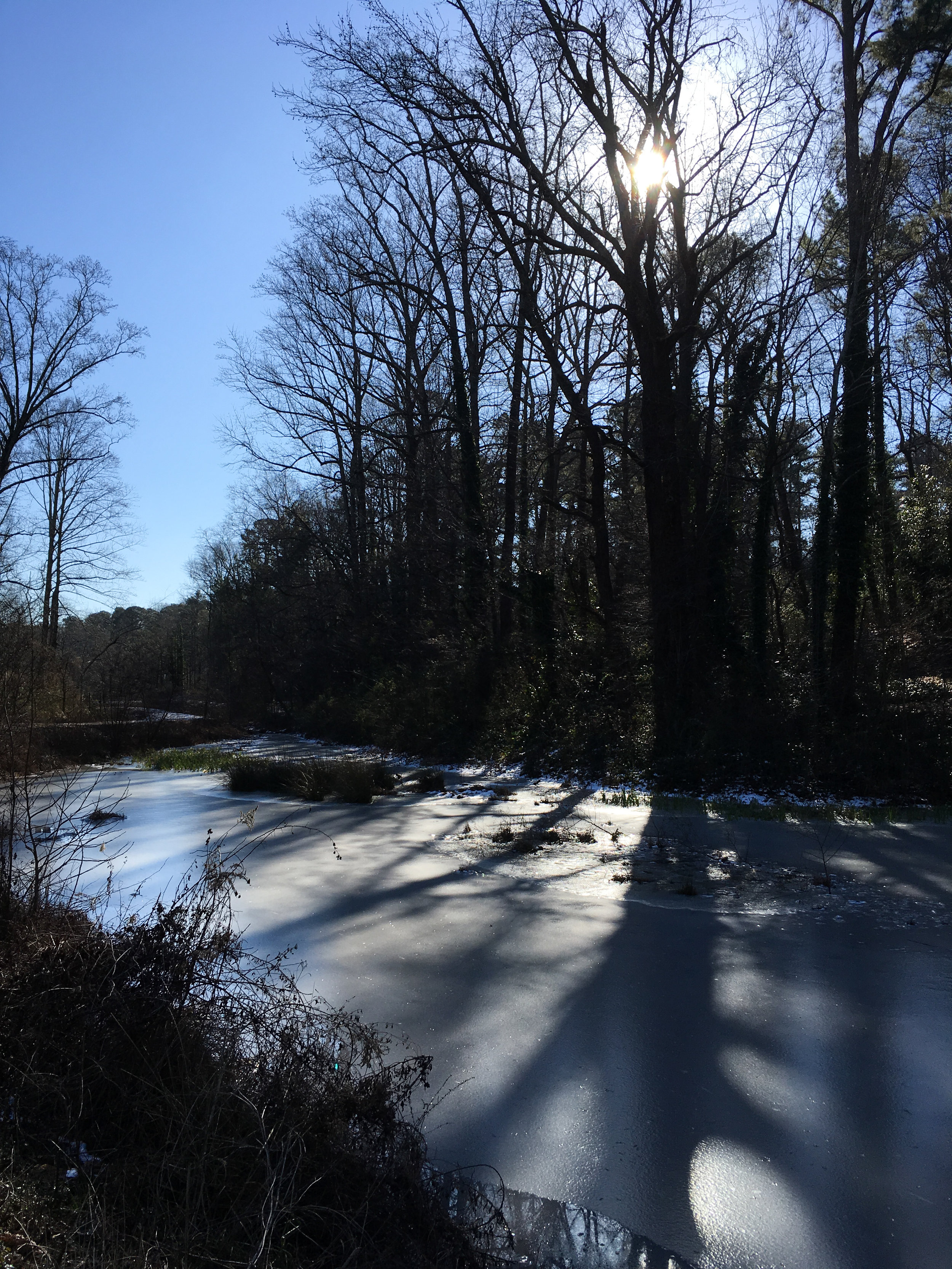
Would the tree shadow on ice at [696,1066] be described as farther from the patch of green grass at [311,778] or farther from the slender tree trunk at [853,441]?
the slender tree trunk at [853,441]

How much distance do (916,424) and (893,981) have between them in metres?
24.6

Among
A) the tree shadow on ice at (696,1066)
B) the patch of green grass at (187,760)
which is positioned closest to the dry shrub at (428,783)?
the patch of green grass at (187,760)

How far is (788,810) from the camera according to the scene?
1066 cm

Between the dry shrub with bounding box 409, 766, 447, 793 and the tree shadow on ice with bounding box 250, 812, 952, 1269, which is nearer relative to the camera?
the tree shadow on ice with bounding box 250, 812, 952, 1269

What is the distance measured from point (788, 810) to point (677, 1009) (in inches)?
256

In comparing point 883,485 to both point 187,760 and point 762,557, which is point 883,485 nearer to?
point 762,557

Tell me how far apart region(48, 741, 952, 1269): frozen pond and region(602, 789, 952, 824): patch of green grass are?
71 cm

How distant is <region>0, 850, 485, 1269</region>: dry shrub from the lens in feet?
8.38

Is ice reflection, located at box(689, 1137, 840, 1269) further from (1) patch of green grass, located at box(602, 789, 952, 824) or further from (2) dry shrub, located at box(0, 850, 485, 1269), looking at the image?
(1) patch of green grass, located at box(602, 789, 952, 824)

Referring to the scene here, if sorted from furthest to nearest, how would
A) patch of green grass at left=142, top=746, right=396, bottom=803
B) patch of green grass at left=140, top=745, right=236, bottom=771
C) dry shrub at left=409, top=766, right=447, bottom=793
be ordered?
patch of green grass at left=140, top=745, right=236, bottom=771 → dry shrub at left=409, top=766, right=447, bottom=793 → patch of green grass at left=142, top=746, right=396, bottom=803

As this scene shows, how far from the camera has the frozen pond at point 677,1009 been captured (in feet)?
10.1

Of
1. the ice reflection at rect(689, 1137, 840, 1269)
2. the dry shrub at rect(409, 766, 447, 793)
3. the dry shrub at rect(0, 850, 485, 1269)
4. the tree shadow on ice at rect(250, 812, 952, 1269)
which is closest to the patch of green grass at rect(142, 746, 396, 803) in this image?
the dry shrub at rect(409, 766, 447, 793)

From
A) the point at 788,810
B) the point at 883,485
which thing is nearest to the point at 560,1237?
the point at 788,810

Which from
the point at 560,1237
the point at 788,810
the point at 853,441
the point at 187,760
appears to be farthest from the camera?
the point at 187,760
